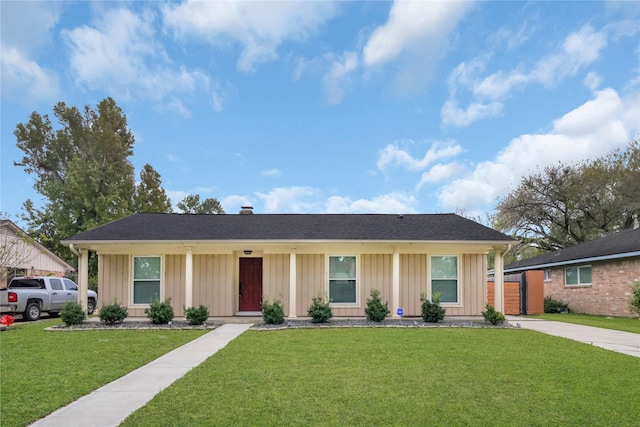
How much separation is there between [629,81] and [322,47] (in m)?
12.9

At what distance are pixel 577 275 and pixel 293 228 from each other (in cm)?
1361

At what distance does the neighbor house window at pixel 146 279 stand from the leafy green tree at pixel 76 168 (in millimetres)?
16188

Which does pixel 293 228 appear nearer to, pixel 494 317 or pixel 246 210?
pixel 246 210

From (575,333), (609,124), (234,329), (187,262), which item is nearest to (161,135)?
(187,262)

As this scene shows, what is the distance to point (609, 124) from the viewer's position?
2728 cm

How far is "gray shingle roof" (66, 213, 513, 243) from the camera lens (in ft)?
44.9

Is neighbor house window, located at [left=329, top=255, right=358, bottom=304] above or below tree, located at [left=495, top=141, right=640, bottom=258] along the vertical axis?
below

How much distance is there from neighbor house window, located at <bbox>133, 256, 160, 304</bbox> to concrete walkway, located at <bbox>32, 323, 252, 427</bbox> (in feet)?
20.2

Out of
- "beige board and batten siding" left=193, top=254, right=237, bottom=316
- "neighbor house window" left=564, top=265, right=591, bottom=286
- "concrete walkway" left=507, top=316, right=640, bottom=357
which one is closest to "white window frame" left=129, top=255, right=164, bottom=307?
"beige board and batten siding" left=193, top=254, right=237, bottom=316

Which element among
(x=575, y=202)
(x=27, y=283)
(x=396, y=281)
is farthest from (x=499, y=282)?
(x=575, y=202)

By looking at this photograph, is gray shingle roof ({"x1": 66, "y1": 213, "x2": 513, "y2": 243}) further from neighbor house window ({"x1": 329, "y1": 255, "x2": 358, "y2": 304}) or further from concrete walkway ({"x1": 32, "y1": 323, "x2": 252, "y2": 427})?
concrete walkway ({"x1": 32, "y1": 323, "x2": 252, "y2": 427})

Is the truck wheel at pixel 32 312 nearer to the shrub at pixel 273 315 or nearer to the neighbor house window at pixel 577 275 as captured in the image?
the shrub at pixel 273 315

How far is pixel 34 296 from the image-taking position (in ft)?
52.4

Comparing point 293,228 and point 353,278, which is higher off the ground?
point 293,228
